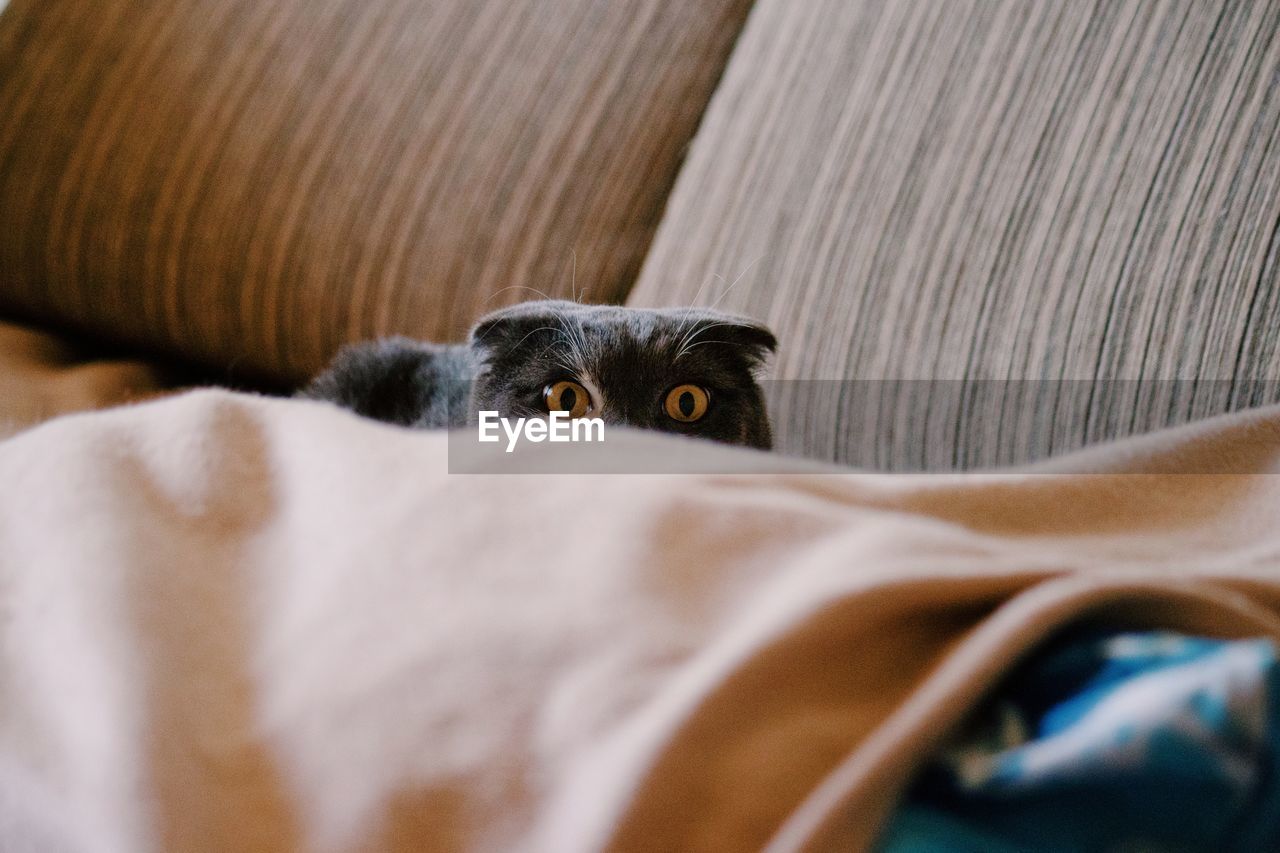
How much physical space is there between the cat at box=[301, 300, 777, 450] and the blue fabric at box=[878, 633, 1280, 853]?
1.40 feet

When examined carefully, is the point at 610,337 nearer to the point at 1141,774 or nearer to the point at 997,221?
the point at 997,221

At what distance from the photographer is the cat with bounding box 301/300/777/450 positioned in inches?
26.0

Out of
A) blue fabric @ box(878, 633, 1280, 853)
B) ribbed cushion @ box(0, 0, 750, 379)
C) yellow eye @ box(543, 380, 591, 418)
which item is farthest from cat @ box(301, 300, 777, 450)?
blue fabric @ box(878, 633, 1280, 853)

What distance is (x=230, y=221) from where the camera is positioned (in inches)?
39.2

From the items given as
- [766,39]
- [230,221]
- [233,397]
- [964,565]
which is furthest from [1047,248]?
[230,221]

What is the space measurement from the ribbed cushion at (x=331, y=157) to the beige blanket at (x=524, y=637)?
2.02 feet

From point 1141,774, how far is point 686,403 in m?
0.47

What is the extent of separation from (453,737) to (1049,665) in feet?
0.64

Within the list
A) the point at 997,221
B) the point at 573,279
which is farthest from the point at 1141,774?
the point at 573,279

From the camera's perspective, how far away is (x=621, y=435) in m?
0.39

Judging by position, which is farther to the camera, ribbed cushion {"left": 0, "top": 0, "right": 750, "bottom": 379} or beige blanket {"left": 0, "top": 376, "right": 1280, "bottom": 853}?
ribbed cushion {"left": 0, "top": 0, "right": 750, "bottom": 379}

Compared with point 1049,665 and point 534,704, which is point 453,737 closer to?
point 534,704

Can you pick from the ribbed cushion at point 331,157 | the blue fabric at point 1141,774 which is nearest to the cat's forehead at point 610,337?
the ribbed cushion at point 331,157

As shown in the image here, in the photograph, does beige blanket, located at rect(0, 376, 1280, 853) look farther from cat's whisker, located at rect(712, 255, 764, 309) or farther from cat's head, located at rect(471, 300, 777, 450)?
cat's whisker, located at rect(712, 255, 764, 309)
